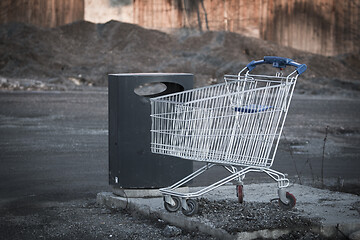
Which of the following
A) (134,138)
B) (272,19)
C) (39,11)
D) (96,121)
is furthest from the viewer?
(272,19)

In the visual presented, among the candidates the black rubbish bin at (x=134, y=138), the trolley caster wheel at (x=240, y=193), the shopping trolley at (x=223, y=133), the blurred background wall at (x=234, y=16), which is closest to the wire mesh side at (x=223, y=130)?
the shopping trolley at (x=223, y=133)

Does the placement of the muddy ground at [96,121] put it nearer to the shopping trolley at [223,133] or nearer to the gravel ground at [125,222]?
the gravel ground at [125,222]

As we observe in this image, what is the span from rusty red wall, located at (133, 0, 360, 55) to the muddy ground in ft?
4.96

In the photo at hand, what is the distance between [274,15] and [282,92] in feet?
116

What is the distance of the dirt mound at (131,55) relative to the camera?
32469 millimetres

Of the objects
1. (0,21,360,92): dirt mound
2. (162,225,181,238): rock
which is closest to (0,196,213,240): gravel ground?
(162,225,181,238): rock

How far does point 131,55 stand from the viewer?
35.6 metres

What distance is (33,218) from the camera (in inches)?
243

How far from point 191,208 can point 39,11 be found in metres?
34.1

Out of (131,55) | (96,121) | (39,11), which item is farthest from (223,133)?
(39,11)

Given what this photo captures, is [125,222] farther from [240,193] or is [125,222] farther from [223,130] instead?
[223,130]

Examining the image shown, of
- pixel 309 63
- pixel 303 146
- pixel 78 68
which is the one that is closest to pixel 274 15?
pixel 309 63

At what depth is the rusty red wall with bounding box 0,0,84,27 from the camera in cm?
3778

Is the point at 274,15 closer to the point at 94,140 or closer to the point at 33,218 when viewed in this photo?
the point at 94,140
